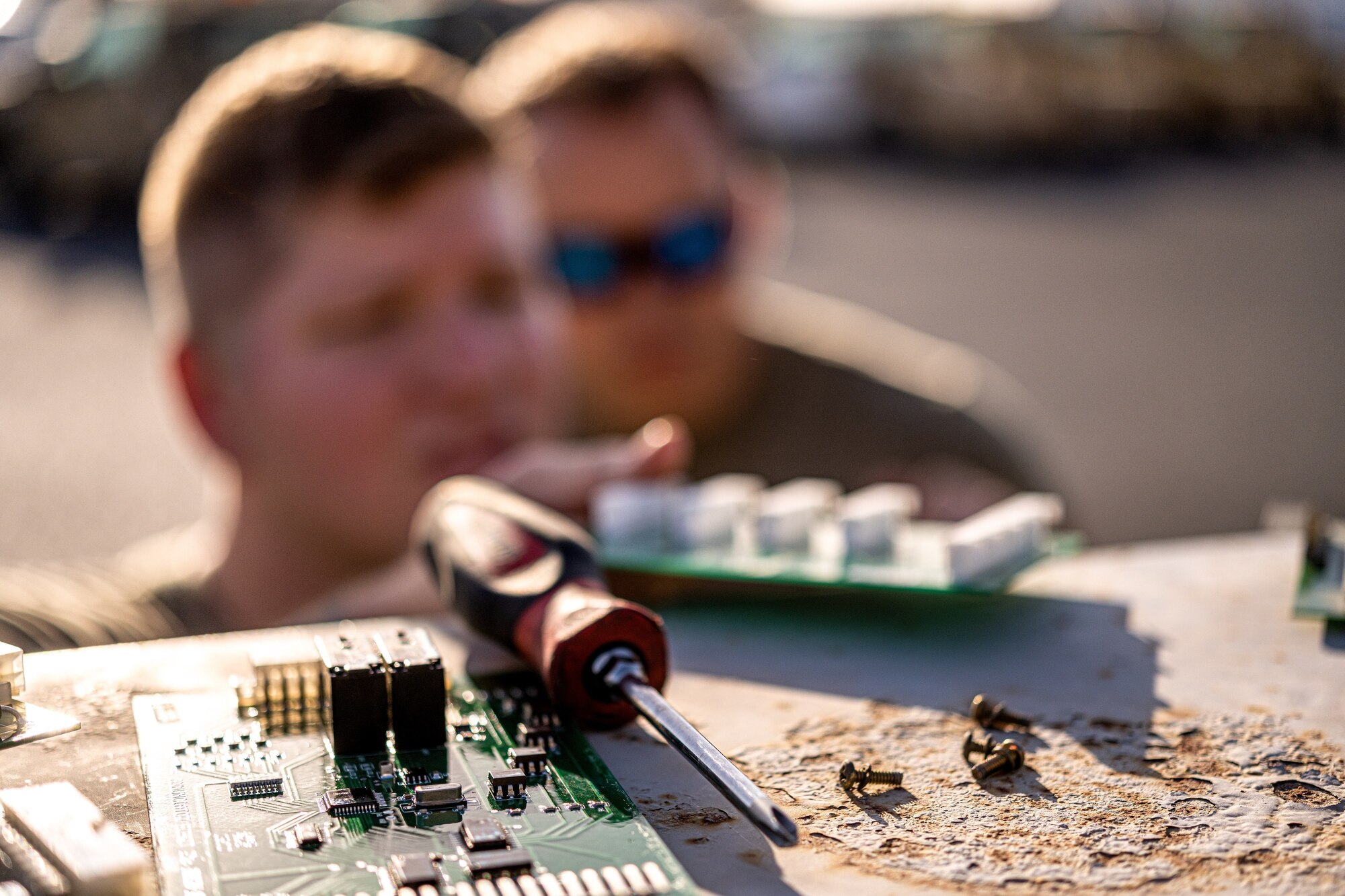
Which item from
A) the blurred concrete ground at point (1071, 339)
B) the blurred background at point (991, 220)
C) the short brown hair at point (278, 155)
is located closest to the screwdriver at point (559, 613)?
the short brown hair at point (278, 155)

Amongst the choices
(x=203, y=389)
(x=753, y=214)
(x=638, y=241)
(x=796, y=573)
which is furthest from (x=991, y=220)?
(x=796, y=573)

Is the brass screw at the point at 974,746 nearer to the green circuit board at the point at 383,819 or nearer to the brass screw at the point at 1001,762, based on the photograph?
the brass screw at the point at 1001,762

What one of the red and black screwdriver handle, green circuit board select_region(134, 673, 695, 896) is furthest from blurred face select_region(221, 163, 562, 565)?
green circuit board select_region(134, 673, 695, 896)

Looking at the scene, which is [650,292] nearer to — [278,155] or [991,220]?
[278,155]

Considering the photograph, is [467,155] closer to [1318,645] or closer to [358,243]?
[358,243]

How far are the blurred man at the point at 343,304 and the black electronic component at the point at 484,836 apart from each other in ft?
2.75

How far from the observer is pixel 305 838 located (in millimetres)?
597

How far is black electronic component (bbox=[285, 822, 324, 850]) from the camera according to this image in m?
0.59

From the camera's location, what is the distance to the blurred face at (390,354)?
1486 mm

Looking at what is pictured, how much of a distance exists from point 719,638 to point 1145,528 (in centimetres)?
280

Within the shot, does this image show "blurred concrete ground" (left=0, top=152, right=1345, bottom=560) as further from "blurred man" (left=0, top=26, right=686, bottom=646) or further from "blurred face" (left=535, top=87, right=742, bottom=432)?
"blurred man" (left=0, top=26, right=686, bottom=646)

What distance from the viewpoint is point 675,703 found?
2.68ft

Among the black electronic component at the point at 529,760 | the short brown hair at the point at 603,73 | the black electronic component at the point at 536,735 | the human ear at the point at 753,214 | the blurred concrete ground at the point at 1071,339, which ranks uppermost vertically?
the short brown hair at the point at 603,73

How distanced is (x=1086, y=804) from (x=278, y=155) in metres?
1.15
